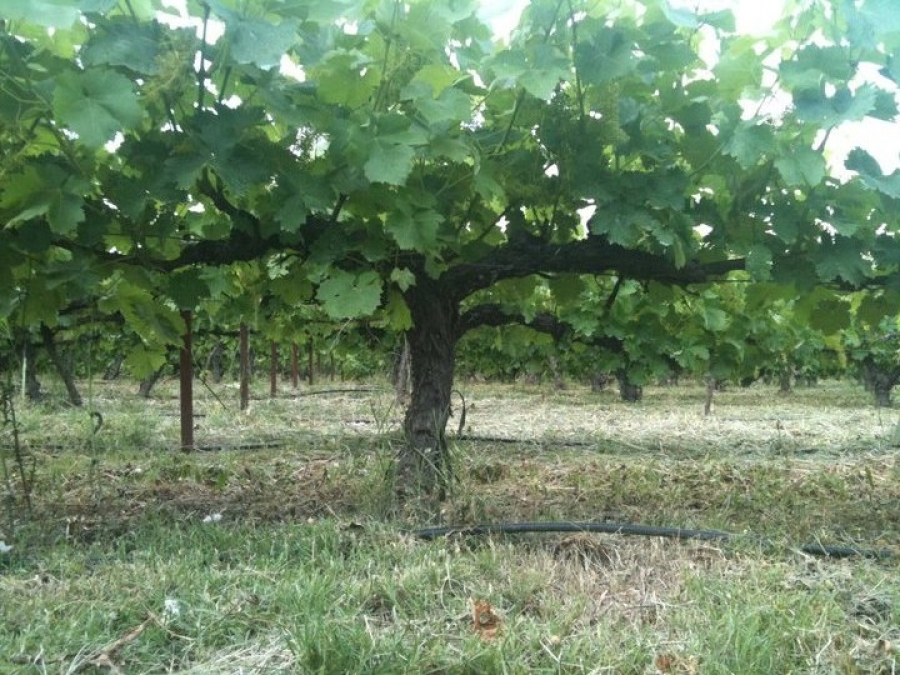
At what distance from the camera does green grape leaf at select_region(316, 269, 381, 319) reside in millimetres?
2602

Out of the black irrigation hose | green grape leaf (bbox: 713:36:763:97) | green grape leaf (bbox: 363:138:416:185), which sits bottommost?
the black irrigation hose

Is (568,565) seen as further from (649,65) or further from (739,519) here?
(649,65)

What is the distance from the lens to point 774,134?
248 cm

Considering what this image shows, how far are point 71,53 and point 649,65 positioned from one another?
1.78 metres

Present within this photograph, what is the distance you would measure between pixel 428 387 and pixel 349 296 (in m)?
1.36

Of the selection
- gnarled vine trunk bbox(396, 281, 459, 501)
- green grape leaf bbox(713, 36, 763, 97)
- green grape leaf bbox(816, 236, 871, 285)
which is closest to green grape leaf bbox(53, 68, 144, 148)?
green grape leaf bbox(713, 36, 763, 97)

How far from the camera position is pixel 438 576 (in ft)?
7.93

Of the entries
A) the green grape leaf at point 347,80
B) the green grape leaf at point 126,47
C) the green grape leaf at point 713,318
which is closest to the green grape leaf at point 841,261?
the green grape leaf at point 347,80

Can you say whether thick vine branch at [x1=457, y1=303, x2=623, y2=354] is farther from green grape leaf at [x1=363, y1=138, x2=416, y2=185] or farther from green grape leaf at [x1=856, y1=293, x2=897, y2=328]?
green grape leaf at [x1=363, y1=138, x2=416, y2=185]

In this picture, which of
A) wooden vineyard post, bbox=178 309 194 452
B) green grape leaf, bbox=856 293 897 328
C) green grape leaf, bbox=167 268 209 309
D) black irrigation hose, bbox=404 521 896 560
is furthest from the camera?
wooden vineyard post, bbox=178 309 194 452

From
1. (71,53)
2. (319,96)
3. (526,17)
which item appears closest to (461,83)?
(526,17)

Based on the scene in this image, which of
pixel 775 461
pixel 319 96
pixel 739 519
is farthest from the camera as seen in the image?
pixel 775 461

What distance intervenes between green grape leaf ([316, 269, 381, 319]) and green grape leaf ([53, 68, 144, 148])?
33.2 inches

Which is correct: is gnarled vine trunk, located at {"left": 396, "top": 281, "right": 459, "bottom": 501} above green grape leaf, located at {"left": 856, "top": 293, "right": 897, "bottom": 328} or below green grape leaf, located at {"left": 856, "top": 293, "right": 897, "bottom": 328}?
below
